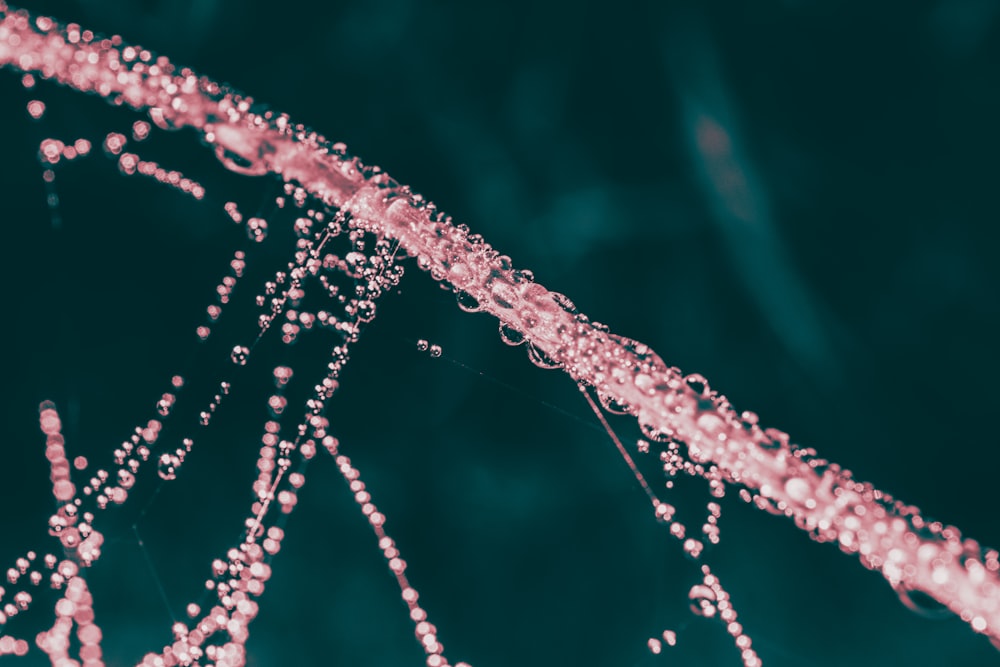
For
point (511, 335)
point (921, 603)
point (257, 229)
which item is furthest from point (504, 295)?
point (921, 603)

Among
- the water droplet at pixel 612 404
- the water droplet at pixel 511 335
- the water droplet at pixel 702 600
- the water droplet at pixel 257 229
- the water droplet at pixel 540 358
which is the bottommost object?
the water droplet at pixel 702 600

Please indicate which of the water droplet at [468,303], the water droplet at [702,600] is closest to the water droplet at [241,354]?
the water droplet at [468,303]

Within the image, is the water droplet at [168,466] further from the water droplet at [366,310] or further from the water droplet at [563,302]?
the water droplet at [563,302]

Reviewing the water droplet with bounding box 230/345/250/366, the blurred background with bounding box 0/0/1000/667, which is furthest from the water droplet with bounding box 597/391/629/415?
the water droplet with bounding box 230/345/250/366

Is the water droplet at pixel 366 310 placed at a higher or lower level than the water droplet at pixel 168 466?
higher

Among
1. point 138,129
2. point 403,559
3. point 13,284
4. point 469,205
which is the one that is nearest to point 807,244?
point 469,205

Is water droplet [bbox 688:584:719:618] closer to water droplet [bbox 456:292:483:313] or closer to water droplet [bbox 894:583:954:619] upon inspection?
water droplet [bbox 894:583:954:619]

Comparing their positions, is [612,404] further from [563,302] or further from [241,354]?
[241,354]
